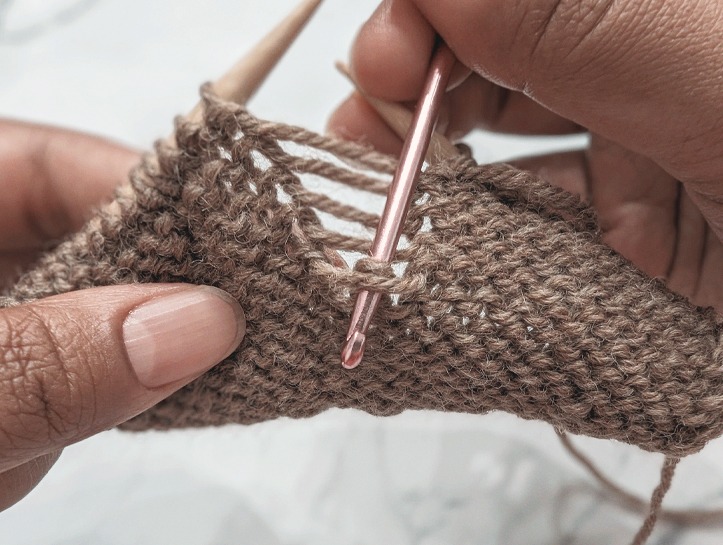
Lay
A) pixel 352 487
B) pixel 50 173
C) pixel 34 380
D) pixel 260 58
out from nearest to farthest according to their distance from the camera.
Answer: pixel 34 380 < pixel 260 58 < pixel 352 487 < pixel 50 173

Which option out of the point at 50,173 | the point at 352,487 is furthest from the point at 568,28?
the point at 50,173

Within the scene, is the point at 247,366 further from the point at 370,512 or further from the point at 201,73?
the point at 201,73

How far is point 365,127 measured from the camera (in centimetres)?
85

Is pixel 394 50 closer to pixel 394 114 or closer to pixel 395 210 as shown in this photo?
pixel 394 114

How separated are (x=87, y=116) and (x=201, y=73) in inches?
10.6

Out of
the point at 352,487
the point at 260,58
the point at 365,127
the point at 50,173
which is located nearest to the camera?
the point at 260,58

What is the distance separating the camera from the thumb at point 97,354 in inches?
24.2

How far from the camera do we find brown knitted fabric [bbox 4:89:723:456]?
0.68m

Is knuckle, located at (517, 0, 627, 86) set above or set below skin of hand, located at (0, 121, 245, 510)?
above

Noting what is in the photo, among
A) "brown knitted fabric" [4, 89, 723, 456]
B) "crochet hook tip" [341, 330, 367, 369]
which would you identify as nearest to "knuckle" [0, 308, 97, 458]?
"brown knitted fabric" [4, 89, 723, 456]

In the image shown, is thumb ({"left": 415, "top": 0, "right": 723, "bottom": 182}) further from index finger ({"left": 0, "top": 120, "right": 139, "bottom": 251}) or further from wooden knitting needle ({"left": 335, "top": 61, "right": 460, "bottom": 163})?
index finger ({"left": 0, "top": 120, "right": 139, "bottom": 251})

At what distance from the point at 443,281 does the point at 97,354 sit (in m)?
0.36

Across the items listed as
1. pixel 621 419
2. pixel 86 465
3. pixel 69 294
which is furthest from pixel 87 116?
pixel 621 419

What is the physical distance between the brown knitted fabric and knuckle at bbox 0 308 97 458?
11cm
